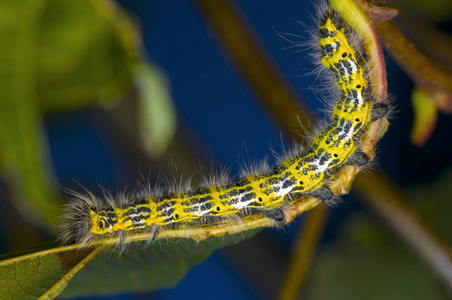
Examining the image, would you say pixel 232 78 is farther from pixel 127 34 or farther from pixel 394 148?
pixel 127 34

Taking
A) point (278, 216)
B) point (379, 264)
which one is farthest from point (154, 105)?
point (379, 264)

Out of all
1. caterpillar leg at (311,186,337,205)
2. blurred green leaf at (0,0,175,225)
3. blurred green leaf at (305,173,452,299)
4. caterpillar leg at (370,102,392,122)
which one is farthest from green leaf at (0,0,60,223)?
blurred green leaf at (305,173,452,299)

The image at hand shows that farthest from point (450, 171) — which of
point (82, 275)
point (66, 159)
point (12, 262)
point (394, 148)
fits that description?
point (66, 159)

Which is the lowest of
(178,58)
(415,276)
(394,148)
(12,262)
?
(394,148)

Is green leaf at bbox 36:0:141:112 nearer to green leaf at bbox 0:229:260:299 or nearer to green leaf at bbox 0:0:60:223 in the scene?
green leaf at bbox 0:0:60:223

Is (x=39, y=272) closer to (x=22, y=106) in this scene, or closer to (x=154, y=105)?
(x=22, y=106)
